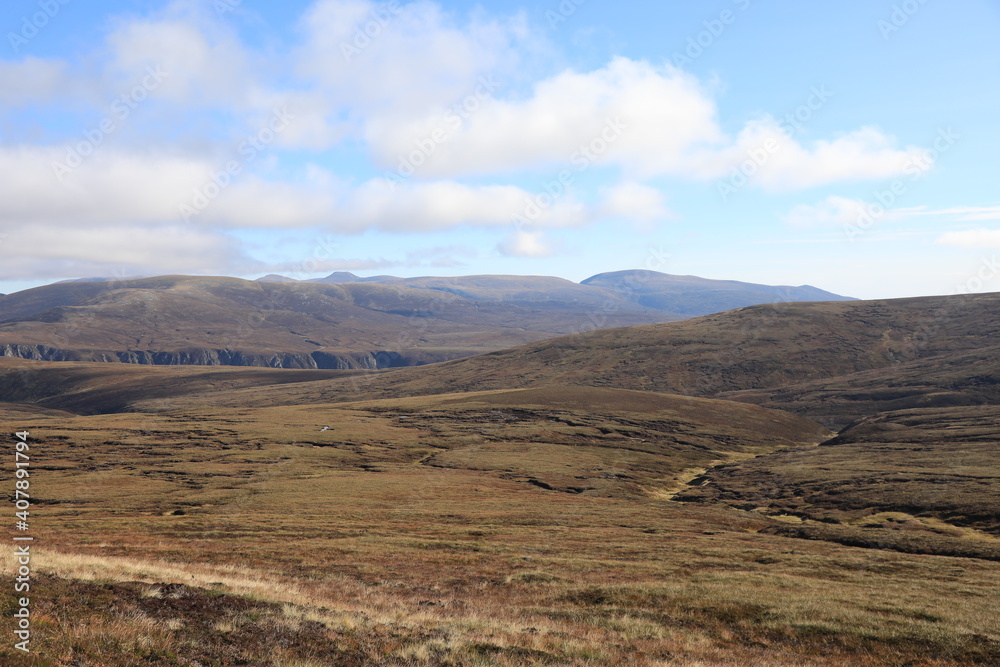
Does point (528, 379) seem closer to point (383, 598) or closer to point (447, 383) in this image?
point (447, 383)

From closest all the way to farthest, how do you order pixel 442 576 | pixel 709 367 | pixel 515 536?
pixel 442 576
pixel 515 536
pixel 709 367

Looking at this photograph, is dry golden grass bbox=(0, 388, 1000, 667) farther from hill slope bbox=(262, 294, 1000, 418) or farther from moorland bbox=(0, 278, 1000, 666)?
hill slope bbox=(262, 294, 1000, 418)

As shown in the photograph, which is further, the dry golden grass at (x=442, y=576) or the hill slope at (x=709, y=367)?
the hill slope at (x=709, y=367)

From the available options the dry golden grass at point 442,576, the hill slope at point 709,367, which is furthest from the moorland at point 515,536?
the hill slope at point 709,367

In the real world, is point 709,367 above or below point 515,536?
above

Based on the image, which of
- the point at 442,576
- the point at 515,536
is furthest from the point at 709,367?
the point at 442,576

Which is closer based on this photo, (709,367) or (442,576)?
(442,576)

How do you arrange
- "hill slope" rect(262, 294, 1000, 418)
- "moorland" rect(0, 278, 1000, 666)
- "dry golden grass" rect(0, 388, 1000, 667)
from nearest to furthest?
"dry golden grass" rect(0, 388, 1000, 667) < "moorland" rect(0, 278, 1000, 666) < "hill slope" rect(262, 294, 1000, 418)

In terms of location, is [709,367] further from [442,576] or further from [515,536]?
[442,576]

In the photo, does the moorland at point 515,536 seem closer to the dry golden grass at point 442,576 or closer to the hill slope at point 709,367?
the dry golden grass at point 442,576

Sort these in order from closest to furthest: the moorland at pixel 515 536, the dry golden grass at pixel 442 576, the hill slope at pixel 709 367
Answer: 1. the dry golden grass at pixel 442 576
2. the moorland at pixel 515 536
3. the hill slope at pixel 709 367

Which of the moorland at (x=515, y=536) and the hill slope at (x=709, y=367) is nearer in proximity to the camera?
the moorland at (x=515, y=536)

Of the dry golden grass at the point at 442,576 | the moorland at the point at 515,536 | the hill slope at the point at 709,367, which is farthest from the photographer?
the hill slope at the point at 709,367

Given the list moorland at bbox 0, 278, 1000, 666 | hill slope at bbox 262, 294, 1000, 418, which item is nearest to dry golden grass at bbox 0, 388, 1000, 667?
moorland at bbox 0, 278, 1000, 666
